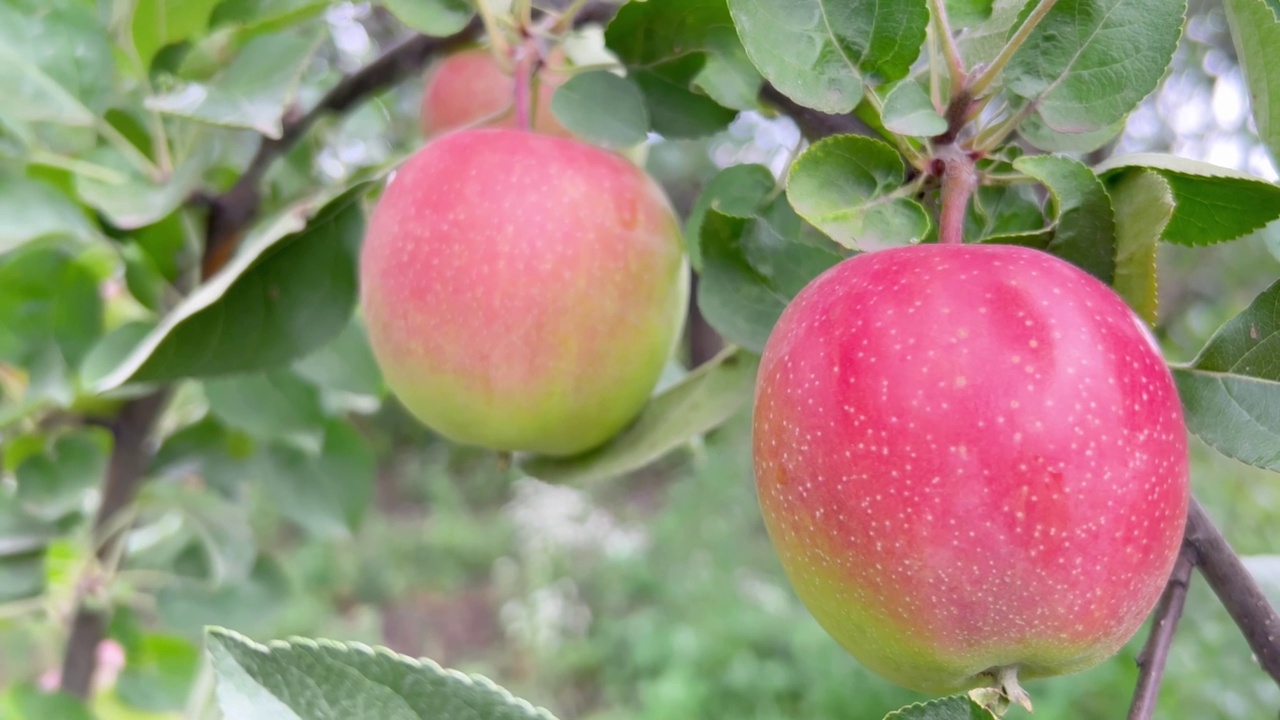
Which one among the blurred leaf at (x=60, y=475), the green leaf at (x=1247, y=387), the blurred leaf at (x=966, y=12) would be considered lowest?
the blurred leaf at (x=60, y=475)

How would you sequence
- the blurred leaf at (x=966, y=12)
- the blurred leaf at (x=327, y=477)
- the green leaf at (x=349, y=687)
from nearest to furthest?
the green leaf at (x=349, y=687)
the blurred leaf at (x=966, y=12)
the blurred leaf at (x=327, y=477)

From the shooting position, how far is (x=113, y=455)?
0.78m

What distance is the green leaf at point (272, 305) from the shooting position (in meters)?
0.48

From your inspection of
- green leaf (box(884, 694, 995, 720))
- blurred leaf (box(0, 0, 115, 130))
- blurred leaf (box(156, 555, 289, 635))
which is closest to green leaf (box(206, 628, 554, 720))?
green leaf (box(884, 694, 995, 720))

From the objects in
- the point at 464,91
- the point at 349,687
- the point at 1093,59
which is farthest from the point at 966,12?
the point at 464,91

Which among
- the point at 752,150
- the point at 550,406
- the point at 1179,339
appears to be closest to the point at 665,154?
the point at 752,150

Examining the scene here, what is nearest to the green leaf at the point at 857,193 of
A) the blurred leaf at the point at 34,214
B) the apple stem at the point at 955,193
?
the apple stem at the point at 955,193

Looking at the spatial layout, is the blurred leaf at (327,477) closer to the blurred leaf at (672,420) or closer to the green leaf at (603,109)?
the blurred leaf at (672,420)

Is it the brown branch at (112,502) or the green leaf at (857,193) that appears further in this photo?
the brown branch at (112,502)

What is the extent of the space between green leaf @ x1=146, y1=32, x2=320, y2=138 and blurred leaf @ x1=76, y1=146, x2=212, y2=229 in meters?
0.06

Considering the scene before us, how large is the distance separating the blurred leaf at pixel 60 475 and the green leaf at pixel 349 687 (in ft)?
1.83

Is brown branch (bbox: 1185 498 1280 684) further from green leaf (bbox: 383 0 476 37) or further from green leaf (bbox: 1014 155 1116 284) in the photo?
green leaf (bbox: 383 0 476 37)

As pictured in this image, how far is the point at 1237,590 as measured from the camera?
0.37 metres

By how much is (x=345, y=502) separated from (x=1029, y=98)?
707 mm
